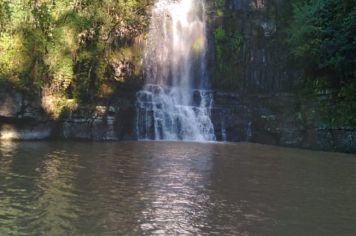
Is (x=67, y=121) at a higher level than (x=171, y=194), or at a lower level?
higher

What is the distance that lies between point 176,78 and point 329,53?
858 cm

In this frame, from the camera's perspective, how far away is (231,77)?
26.7m

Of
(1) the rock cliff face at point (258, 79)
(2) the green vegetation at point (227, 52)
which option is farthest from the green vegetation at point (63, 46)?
(1) the rock cliff face at point (258, 79)

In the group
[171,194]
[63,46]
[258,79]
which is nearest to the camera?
[171,194]

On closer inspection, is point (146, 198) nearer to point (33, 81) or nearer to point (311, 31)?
point (33, 81)

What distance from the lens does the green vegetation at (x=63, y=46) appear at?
22.2 metres

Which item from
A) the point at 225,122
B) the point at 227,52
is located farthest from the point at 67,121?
the point at 227,52

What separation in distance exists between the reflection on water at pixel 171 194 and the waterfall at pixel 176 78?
696 cm

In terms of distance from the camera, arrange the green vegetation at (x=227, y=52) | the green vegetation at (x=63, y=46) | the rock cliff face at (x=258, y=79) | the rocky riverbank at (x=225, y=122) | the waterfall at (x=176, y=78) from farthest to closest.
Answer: the green vegetation at (x=227, y=52)
the waterfall at (x=176, y=78)
the rock cliff face at (x=258, y=79)
the green vegetation at (x=63, y=46)
the rocky riverbank at (x=225, y=122)

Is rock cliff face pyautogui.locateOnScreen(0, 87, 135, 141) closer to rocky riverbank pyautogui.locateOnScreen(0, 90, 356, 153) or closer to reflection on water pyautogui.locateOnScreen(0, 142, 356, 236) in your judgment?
rocky riverbank pyautogui.locateOnScreen(0, 90, 356, 153)

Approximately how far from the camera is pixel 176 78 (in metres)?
27.0

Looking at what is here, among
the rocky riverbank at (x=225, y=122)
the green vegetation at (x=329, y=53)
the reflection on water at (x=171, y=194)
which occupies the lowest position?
the reflection on water at (x=171, y=194)

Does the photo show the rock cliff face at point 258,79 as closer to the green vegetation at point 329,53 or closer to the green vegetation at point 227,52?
the green vegetation at point 227,52

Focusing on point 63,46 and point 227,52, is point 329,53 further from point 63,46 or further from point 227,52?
point 63,46
